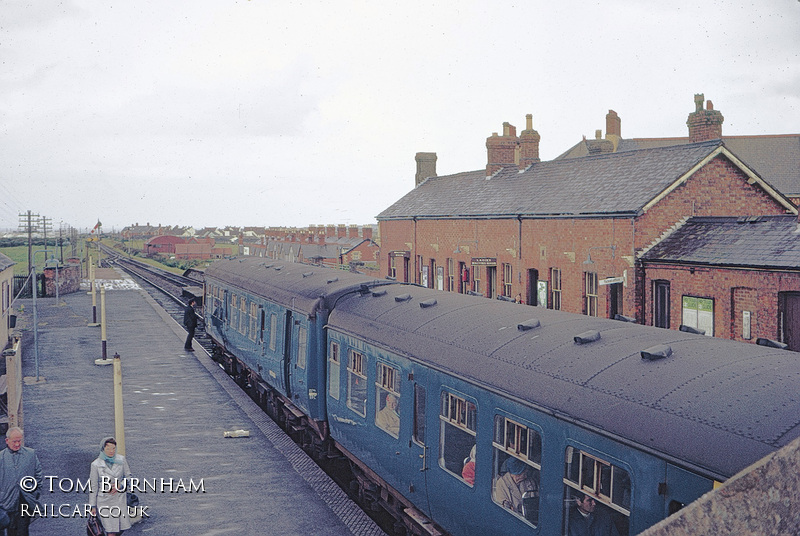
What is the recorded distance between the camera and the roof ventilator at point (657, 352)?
5.30 meters

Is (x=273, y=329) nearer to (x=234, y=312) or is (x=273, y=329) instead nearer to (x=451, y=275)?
(x=234, y=312)

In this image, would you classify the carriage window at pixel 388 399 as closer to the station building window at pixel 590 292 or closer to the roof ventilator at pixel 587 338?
the roof ventilator at pixel 587 338

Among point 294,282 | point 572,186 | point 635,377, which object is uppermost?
point 572,186

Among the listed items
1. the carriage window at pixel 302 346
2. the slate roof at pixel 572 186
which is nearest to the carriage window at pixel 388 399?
the carriage window at pixel 302 346

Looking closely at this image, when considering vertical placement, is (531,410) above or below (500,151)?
below

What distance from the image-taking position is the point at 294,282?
13875mm

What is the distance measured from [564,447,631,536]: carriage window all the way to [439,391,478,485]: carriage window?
151 centimetres

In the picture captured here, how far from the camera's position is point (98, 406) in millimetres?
15477

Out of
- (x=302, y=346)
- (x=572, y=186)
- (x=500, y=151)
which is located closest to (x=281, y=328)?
(x=302, y=346)

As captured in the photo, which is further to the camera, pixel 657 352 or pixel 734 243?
pixel 734 243

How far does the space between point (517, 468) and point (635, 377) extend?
1.53 metres

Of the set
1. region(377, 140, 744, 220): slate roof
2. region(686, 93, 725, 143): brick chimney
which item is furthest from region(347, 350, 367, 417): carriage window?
region(686, 93, 725, 143): brick chimney

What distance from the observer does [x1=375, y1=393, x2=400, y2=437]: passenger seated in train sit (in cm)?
849

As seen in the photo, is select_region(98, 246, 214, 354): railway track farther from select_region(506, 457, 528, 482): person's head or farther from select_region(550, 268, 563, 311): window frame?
select_region(506, 457, 528, 482): person's head
